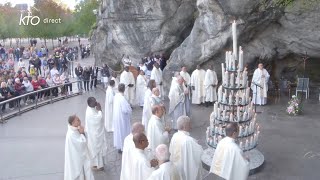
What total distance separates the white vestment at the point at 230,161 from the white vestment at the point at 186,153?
1.34ft

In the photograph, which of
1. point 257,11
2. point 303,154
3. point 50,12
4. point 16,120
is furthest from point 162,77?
point 50,12

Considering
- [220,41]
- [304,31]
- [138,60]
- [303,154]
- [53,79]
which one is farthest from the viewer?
[138,60]

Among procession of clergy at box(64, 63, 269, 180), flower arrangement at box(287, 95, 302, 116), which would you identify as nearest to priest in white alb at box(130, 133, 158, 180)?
procession of clergy at box(64, 63, 269, 180)

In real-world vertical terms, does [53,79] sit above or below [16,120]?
above

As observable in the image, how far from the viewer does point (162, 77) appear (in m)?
20.7

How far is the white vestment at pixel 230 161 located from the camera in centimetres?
780

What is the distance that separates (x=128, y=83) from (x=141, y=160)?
11575 millimetres

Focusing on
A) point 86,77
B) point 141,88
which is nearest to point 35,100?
point 86,77

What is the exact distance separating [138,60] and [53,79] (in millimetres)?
6504

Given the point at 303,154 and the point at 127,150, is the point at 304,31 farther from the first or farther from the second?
the point at 127,150

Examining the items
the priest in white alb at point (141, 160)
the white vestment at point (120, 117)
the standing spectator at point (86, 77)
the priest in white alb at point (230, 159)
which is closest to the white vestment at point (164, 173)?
the priest in white alb at point (141, 160)

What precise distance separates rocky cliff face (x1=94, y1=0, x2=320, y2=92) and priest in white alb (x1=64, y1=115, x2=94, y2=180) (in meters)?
10.2

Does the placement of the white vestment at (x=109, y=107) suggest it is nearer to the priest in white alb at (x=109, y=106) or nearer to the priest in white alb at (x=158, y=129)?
the priest in white alb at (x=109, y=106)

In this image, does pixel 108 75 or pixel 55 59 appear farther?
pixel 55 59
